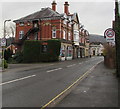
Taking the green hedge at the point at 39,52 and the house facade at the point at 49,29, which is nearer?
the green hedge at the point at 39,52

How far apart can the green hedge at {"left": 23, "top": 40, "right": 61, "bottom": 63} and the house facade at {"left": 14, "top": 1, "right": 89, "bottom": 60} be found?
4.45 metres

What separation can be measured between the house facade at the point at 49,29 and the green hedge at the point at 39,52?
4.45 m

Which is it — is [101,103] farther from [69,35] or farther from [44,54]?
[69,35]

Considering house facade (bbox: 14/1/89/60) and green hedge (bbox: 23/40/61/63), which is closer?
green hedge (bbox: 23/40/61/63)

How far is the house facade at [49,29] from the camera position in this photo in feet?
117

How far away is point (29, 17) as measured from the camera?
129 ft

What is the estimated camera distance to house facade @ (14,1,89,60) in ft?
117

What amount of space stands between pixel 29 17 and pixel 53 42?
12.3 meters

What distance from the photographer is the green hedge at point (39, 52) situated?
30.8 meters

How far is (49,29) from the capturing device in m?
36.0

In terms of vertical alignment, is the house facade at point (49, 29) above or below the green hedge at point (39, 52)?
above

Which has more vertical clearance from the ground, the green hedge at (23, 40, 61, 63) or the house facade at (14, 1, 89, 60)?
the house facade at (14, 1, 89, 60)

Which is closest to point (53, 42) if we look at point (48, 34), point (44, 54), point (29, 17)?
point (44, 54)

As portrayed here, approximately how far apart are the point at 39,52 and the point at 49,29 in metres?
7.19
